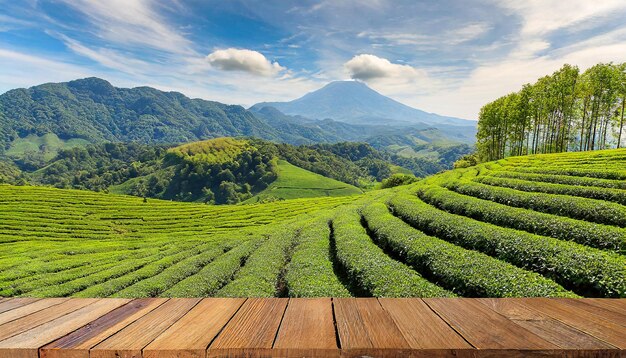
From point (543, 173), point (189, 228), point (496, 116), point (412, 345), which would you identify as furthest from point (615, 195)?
point (496, 116)

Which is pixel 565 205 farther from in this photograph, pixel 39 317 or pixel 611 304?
pixel 39 317

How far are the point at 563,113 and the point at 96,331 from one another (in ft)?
278

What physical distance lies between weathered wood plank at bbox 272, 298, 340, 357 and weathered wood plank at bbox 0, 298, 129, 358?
61.2 inches

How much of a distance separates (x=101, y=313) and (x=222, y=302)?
97cm

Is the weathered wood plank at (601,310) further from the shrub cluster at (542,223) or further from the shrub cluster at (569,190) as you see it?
the shrub cluster at (569,190)

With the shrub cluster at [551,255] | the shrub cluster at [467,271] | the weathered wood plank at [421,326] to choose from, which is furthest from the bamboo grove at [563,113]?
the weathered wood plank at [421,326]

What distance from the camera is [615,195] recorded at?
757 inches

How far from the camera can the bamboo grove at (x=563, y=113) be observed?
60.1 m

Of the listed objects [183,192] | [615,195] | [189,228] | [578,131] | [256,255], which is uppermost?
[578,131]

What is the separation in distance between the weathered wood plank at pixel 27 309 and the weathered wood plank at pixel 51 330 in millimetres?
364

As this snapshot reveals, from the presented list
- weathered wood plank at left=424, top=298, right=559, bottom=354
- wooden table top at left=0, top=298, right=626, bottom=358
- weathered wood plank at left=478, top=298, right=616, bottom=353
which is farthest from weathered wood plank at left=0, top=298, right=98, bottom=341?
weathered wood plank at left=478, top=298, right=616, bottom=353

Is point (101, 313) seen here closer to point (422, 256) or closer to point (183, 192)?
point (422, 256)

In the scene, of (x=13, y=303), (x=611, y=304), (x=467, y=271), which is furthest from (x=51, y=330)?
(x=467, y=271)

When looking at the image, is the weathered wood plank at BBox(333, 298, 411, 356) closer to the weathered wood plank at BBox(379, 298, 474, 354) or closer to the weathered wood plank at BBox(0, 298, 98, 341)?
the weathered wood plank at BBox(379, 298, 474, 354)
